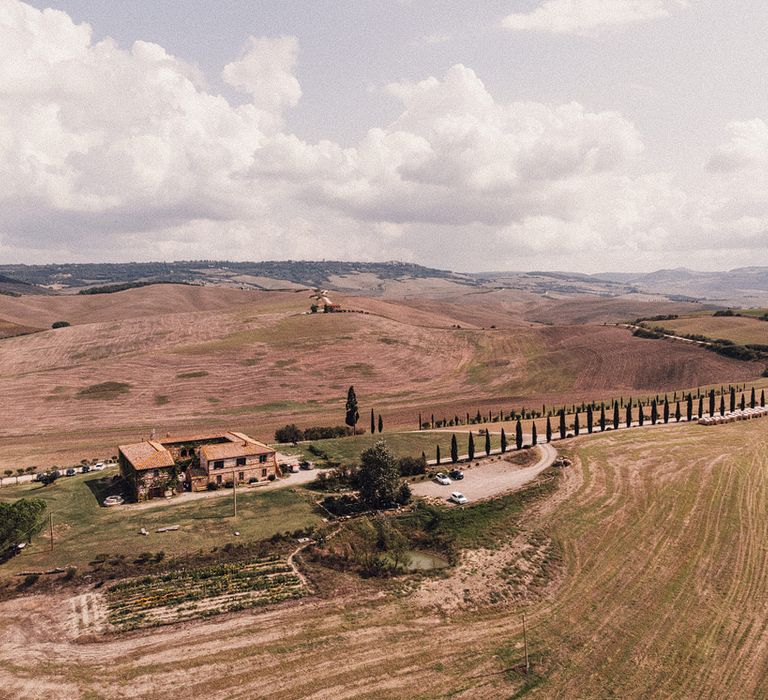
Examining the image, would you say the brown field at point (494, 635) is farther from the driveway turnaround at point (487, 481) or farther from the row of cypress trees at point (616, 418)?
the row of cypress trees at point (616, 418)

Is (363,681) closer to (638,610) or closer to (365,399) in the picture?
(638,610)

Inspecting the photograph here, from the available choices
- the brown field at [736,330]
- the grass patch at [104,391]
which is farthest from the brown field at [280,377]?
the brown field at [736,330]

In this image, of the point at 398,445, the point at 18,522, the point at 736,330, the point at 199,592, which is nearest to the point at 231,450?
the point at 18,522

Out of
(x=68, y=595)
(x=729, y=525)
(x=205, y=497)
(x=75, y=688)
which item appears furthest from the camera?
(x=205, y=497)

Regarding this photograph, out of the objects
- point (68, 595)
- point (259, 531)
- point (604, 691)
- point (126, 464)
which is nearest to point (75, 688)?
point (68, 595)

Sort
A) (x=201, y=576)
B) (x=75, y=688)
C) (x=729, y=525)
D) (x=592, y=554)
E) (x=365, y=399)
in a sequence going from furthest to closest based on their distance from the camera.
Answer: (x=365, y=399) → (x=729, y=525) → (x=592, y=554) → (x=201, y=576) → (x=75, y=688)

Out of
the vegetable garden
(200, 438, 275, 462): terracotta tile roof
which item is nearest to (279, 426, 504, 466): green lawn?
(200, 438, 275, 462): terracotta tile roof

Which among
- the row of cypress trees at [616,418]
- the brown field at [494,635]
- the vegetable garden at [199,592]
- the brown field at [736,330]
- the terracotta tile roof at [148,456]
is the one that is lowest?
the brown field at [494,635]

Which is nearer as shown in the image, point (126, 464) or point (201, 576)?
point (201, 576)
